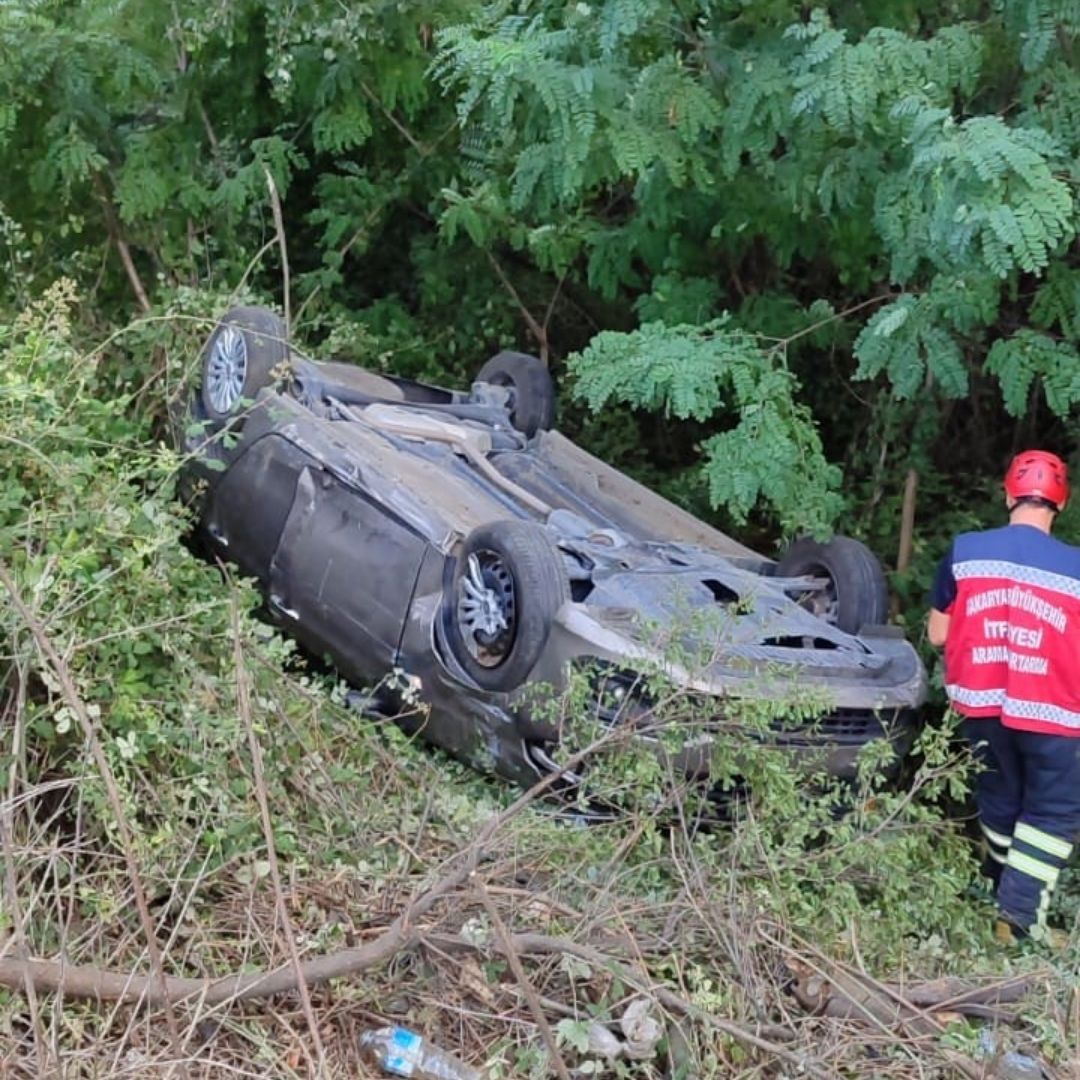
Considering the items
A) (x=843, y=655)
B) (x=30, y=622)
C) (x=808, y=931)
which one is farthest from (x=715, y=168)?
(x=30, y=622)

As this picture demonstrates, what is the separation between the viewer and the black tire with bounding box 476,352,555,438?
6.54m

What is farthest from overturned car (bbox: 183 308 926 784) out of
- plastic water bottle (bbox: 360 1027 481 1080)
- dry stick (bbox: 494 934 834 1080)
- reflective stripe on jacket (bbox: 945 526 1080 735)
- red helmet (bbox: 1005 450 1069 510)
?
plastic water bottle (bbox: 360 1027 481 1080)

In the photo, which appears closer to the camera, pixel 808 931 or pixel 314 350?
pixel 808 931

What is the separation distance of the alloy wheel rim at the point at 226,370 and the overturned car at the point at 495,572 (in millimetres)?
15

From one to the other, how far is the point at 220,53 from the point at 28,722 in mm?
5266

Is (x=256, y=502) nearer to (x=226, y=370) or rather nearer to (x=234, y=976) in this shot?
(x=226, y=370)

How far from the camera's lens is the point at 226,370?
592cm

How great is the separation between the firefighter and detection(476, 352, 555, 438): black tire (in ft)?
7.74

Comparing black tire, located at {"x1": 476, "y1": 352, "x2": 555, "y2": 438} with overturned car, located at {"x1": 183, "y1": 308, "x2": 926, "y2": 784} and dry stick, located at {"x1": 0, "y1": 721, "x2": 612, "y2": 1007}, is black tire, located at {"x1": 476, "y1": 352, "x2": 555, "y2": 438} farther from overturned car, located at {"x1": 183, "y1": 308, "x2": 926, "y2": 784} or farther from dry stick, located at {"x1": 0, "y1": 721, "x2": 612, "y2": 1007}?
dry stick, located at {"x1": 0, "y1": 721, "x2": 612, "y2": 1007}

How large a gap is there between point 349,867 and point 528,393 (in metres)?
3.42

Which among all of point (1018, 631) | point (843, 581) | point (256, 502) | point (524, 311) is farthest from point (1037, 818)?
point (524, 311)

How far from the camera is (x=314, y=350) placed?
7.77 meters

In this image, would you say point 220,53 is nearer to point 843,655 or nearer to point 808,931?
point 843,655

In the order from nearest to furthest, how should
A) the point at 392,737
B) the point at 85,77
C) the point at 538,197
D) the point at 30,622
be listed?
the point at 30,622, the point at 392,737, the point at 538,197, the point at 85,77
